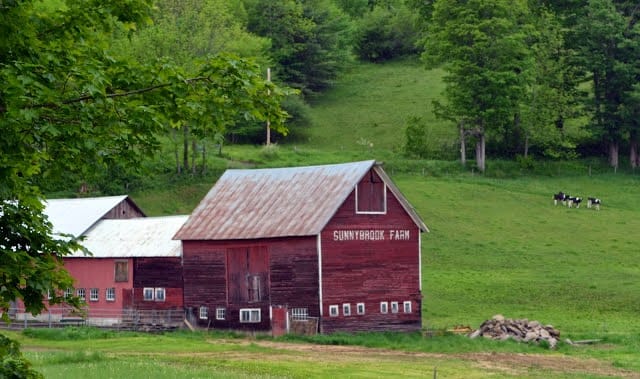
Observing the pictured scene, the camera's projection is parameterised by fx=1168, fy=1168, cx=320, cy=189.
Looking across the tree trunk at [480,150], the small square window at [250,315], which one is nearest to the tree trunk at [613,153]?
the tree trunk at [480,150]

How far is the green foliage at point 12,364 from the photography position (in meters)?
10.8

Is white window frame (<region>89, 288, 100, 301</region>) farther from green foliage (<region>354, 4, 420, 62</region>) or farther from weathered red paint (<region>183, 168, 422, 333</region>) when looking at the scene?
green foliage (<region>354, 4, 420, 62</region>)

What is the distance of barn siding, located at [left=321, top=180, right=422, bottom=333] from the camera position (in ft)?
149

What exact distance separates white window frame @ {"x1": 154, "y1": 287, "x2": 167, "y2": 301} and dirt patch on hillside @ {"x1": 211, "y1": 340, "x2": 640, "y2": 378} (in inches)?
358

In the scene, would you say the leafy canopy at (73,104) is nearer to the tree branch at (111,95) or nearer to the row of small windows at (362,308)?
the tree branch at (111,95)

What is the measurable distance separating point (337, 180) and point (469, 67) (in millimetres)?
38004

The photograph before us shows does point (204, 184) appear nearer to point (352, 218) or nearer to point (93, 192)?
point (93, 192)

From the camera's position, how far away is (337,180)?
47.0 metres

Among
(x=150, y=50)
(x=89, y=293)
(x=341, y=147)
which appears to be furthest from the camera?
(x=341, y=147)

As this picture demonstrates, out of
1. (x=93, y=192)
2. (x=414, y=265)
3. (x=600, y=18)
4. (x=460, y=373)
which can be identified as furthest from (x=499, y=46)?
(x=460, y=373)

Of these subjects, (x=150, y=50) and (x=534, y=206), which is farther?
(x=150, y=50)

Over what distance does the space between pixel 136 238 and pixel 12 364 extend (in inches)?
1629

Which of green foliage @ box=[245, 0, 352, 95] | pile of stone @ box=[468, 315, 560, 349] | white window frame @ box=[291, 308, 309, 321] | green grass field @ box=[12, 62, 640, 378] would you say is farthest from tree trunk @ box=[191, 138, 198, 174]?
pile of stone @ box=[468, 315, 560, 349]

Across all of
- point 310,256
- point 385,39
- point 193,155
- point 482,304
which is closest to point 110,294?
point 310,256
